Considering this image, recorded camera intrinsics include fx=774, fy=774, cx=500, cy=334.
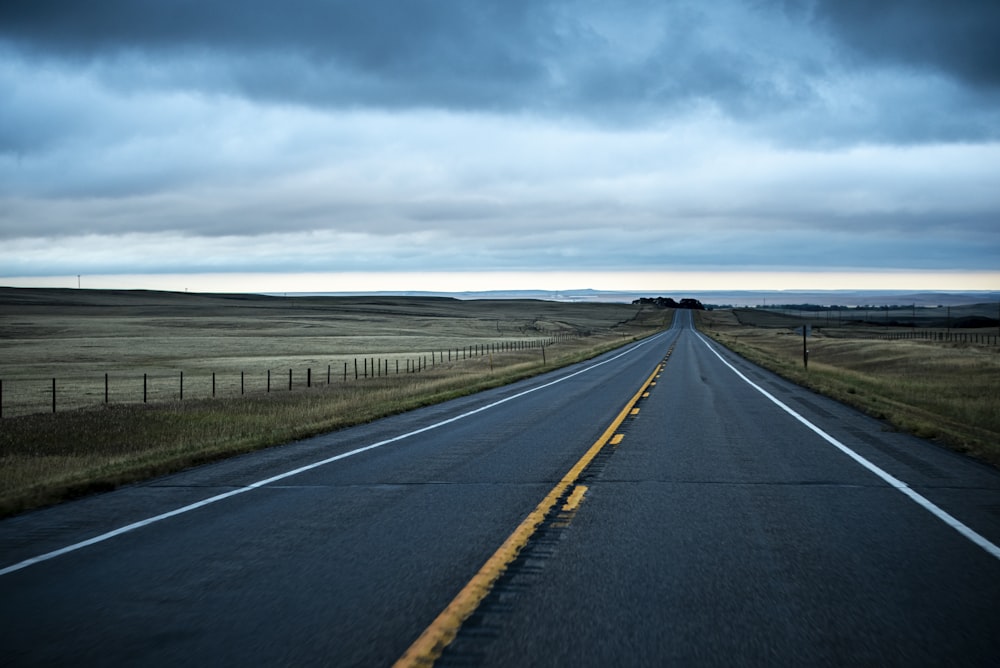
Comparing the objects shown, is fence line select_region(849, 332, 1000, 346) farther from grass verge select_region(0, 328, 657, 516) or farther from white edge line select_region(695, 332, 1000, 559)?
white edge line select_region(695, 332, 1000, 559)

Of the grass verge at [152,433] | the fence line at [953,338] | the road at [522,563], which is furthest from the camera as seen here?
the fence line at [953,338]

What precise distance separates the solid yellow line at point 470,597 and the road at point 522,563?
0.08ft

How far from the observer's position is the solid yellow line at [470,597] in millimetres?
4324

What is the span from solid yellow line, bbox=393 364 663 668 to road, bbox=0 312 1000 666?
0.9 inches

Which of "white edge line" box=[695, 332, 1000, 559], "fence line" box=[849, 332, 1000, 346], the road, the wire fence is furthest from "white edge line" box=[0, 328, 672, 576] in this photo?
"fence line" box=[849, 332, 1000, 346]

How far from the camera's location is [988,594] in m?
5.24

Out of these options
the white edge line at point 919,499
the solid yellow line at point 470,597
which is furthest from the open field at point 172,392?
the white edge line at point 919,499

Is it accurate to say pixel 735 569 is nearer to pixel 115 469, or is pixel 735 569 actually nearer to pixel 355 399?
pixel 115 469

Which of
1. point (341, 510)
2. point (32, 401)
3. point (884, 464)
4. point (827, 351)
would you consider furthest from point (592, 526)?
point (827, 351)

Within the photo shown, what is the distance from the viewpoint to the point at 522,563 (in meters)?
6.02

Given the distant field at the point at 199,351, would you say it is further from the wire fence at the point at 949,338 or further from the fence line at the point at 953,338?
the wire fence at the point at 949,338

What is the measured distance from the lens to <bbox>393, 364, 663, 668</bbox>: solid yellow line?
432 centimetres

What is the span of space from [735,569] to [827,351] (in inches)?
2547

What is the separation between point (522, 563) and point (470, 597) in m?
0.89
